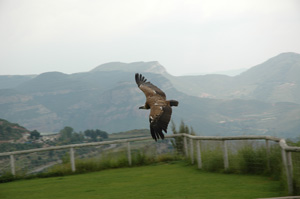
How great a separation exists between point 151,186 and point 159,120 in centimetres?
155

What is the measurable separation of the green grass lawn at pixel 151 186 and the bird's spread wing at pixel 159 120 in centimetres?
123

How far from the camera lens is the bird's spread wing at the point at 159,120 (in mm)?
8670

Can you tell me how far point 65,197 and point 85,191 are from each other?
27.4 inches

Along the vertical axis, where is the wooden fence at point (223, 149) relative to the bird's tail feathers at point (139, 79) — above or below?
below

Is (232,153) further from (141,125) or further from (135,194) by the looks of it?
(141,125)

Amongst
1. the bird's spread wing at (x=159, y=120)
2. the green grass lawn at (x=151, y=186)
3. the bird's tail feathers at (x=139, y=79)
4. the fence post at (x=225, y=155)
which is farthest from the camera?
the bird's tail feathers at (x=139, y=79)

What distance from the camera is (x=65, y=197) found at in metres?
8.34

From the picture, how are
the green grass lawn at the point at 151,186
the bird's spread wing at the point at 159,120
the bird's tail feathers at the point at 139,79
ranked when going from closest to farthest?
1. the green grass lawn at the point at 151,186
2. the bird's spread wing at the point at 159,120
3. the bird's tail feathers at the point at 139,79

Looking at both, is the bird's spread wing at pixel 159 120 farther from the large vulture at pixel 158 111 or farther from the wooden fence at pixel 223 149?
the wooden fence at pixel 223 149

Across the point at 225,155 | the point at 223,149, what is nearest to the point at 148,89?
the point at 223,149

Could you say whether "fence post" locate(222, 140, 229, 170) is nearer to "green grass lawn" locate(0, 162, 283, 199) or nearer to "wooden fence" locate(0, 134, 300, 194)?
"wooden fence" locate(0, 134, 300, 194)

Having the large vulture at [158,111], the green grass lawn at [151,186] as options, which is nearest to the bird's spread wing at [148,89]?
the large vulture at [158,111]

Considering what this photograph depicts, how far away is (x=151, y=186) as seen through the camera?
8922mm

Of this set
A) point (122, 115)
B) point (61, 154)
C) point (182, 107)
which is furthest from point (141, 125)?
point (61, 154)
